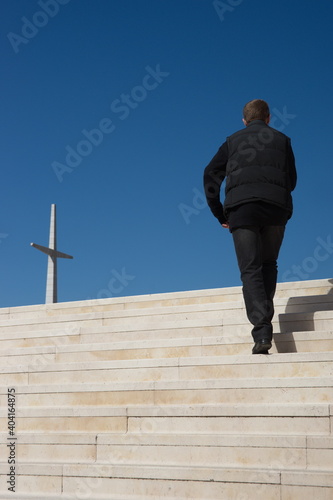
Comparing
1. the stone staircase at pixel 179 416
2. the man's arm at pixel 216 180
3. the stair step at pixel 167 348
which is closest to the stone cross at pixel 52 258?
the stair step at pixel 167 348

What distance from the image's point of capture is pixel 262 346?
19.1 ft

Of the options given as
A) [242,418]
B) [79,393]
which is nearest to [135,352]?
[79,393]

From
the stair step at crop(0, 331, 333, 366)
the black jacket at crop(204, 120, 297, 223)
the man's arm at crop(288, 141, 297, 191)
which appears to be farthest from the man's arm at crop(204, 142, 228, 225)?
the stair step at crop(0, 331, 333, 366)

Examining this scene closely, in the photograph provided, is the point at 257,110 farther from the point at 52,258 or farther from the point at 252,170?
the point at 52,258

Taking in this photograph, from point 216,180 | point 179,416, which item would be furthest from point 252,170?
point 179,416

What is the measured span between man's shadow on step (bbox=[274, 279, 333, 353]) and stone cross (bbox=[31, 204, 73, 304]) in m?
33.1

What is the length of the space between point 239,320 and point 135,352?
1191 mm

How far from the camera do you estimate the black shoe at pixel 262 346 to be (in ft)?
19.1

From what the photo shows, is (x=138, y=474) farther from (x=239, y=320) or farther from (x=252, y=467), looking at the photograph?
(x=239, y=320)

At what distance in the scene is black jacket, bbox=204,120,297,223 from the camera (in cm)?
612

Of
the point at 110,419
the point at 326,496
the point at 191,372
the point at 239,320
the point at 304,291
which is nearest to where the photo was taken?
the point at 326,496

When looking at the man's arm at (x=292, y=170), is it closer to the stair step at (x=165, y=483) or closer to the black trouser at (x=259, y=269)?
the black trouser at (x=259, y=269)

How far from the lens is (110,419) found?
5.76 m

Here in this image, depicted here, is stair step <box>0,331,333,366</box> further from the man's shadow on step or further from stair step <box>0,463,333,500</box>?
stair step <box>0,463,333,500</box>
